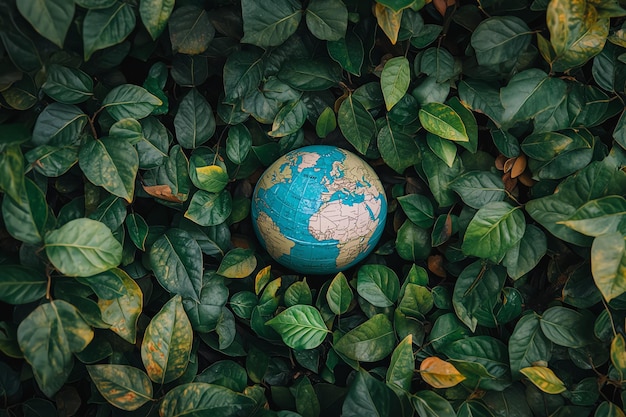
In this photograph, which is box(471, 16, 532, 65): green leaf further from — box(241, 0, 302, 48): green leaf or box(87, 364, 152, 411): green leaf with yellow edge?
box(87, 364, 152, 411): green leaf with yellow edge

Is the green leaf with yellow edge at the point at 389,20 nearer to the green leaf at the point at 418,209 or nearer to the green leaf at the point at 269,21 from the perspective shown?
the green leaf at the point at 269,21

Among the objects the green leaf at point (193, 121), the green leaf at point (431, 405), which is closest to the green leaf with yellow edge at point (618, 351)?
the green leaf at point (431, 405)

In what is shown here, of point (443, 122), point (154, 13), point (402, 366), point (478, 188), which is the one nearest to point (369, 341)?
point (402, 366)

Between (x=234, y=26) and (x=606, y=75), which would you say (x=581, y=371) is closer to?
(x=606, y=75)

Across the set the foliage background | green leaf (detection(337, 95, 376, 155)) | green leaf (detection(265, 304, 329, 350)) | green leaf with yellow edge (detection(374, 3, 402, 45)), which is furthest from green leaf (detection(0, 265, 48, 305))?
green leaf with yellow edge (detection(374, 3, 402, 45))

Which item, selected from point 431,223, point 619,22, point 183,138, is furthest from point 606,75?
point 183,138

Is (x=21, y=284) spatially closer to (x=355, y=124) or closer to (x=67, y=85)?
(x=67, y=85)
